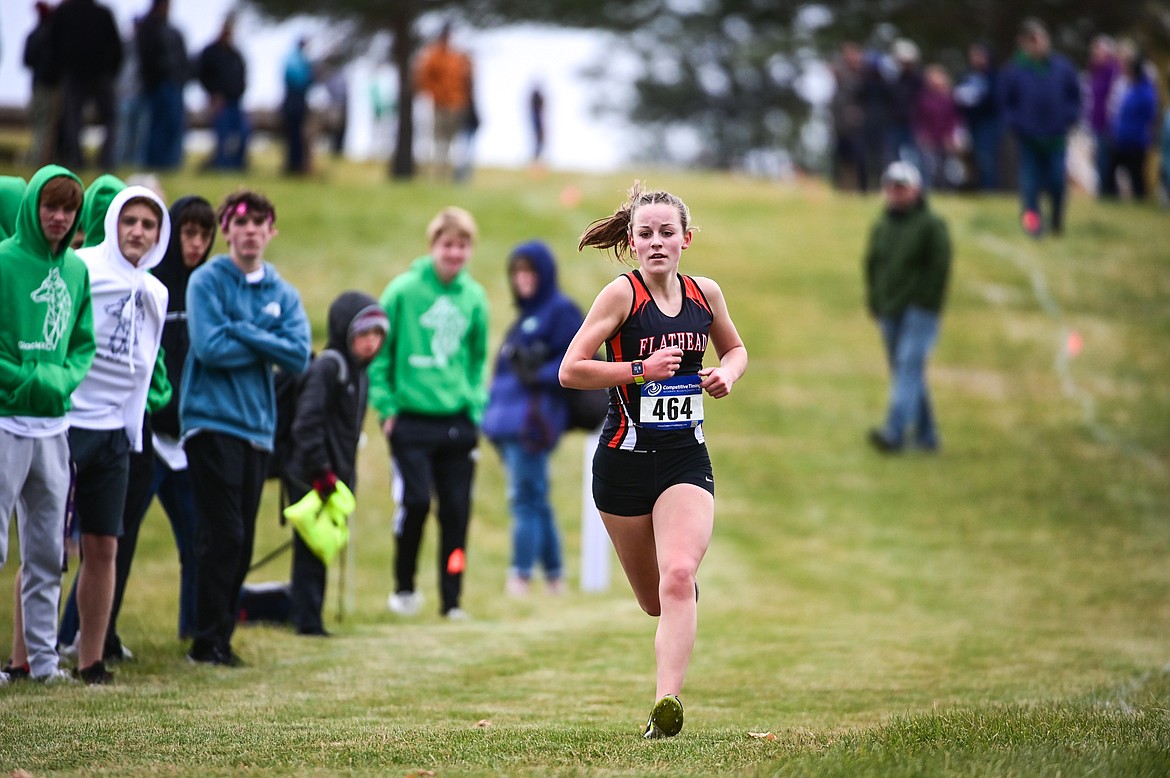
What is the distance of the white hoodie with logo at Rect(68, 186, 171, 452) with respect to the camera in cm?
713

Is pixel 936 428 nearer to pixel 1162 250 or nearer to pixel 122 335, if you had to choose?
pixel 1162 250

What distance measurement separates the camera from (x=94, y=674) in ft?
22.7

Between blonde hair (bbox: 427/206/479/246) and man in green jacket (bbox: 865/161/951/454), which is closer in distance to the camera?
blonde hair (bbox: 427/206/479/246)

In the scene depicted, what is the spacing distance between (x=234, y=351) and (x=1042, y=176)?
18067mm

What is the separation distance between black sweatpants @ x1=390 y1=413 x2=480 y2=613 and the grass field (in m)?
0.41

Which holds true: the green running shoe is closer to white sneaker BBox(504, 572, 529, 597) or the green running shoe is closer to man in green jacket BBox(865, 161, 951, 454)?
white sneaker BBox(504, 572, 529, 597)

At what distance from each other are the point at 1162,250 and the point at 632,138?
3630cm

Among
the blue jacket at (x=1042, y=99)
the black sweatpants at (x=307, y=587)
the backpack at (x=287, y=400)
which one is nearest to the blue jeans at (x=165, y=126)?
the blue jacket at (x=1042, y=99)

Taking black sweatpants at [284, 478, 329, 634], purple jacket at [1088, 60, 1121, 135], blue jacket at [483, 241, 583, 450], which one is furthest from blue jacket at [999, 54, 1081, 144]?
black sweatpants at [284, 478, 329, 634]

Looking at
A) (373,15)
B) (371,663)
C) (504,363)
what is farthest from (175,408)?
(373,15)

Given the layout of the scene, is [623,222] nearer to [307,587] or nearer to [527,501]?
[307,587]

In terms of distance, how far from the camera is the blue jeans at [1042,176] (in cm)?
2231

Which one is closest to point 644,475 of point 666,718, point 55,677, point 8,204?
point 666,718

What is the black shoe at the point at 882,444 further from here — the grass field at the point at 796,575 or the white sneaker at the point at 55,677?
the white sneaker at the point at 55,677
